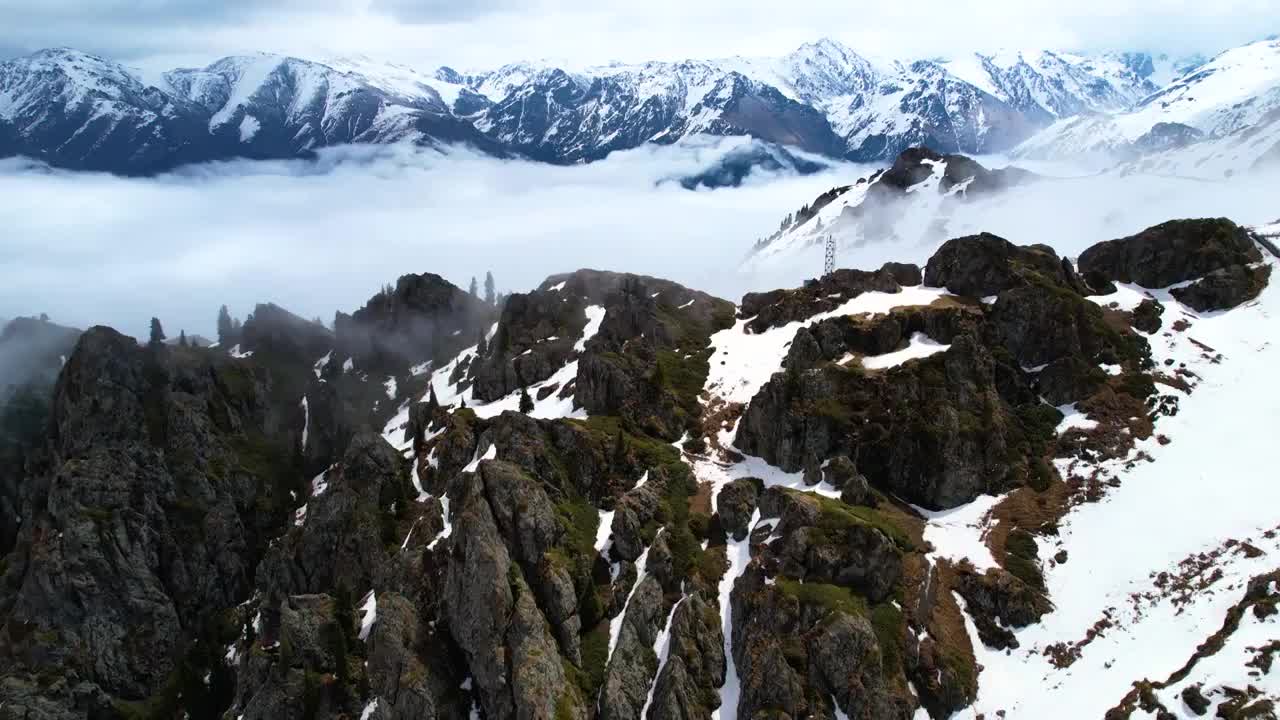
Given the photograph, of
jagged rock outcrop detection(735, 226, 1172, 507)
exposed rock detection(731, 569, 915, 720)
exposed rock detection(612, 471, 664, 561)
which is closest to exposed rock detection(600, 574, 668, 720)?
exposed rock detection(612, 471, 664, 561)

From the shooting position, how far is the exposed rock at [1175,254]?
117062mm

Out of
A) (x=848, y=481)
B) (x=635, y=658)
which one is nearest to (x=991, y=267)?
(x=848, y=481)

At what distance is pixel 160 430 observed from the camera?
5276 inches

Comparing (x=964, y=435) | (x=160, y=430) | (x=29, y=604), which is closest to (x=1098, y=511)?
(x=964, y=435)

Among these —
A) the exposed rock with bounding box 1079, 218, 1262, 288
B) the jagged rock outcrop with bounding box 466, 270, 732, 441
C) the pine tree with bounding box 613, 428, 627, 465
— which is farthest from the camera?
the exposed rock with bounding box 1079, 218, 1262, 288

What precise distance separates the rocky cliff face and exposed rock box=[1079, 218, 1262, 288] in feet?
1.85

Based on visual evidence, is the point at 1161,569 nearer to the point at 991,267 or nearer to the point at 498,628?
the point at 991,267

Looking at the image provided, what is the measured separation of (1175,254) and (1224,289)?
10.1 m

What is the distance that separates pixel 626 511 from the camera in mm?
79500

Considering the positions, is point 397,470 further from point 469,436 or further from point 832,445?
point 832,445

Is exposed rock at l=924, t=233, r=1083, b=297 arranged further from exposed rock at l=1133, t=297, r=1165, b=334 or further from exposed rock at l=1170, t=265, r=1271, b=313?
exposed rock at l=1170, t=265, r=1271, b=313

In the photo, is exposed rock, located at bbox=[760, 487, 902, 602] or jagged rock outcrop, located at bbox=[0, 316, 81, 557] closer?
exposed rock, located at bbox=[760, 487, 902, 602]

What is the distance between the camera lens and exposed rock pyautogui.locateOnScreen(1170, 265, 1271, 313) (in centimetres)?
11050

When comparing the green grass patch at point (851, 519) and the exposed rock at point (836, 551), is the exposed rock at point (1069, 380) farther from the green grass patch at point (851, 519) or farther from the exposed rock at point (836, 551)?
the exposed rock at point (836, 551)
